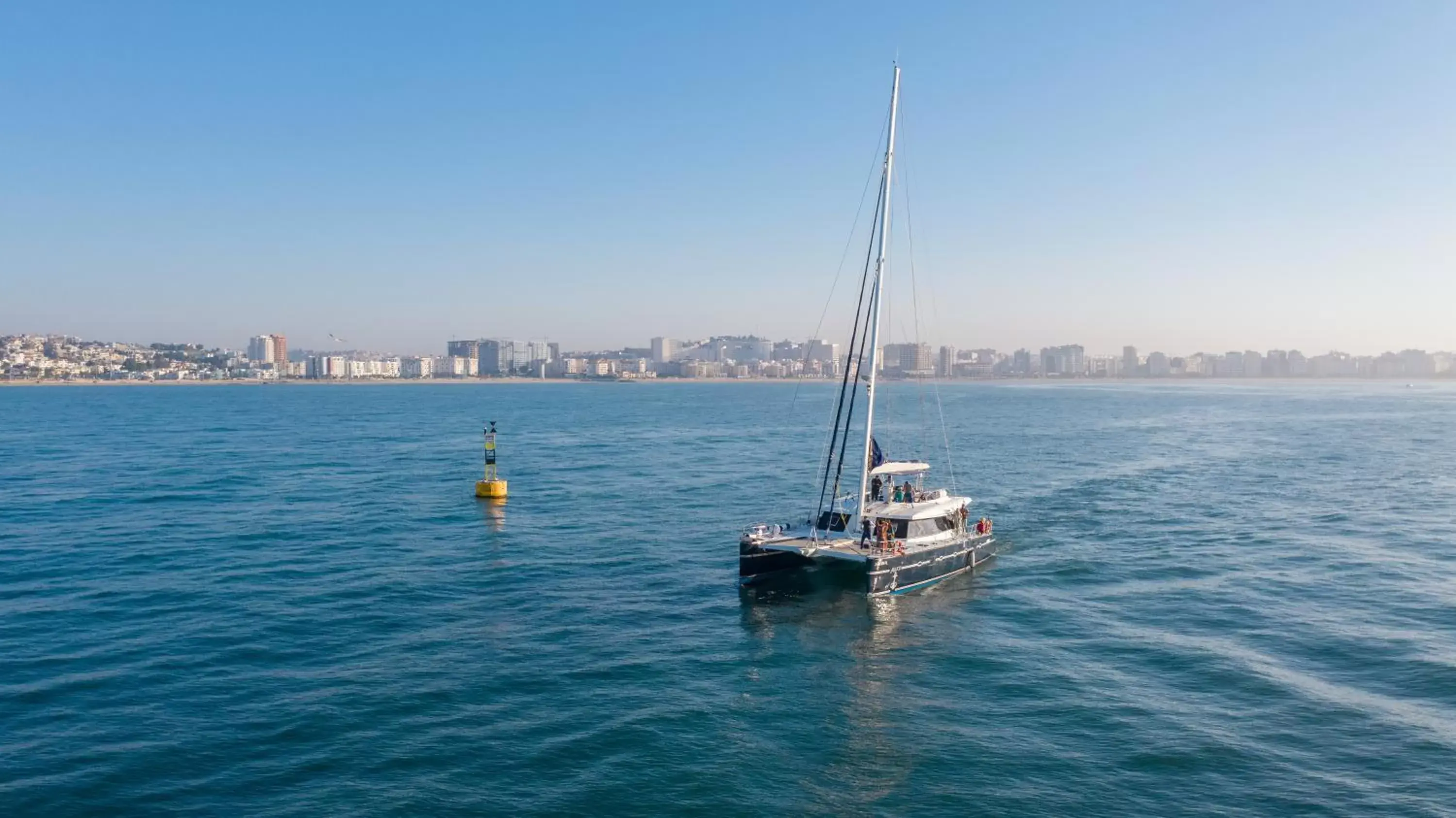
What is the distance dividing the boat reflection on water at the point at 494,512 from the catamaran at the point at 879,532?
1596 cm

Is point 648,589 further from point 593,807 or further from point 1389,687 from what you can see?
point 1389,687

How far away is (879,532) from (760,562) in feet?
16.6

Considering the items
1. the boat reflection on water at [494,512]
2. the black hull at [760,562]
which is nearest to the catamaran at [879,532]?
the black hull at [760,562]

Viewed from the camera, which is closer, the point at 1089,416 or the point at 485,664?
the point at 485,664

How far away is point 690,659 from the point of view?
27062mm

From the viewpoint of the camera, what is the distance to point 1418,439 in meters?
101

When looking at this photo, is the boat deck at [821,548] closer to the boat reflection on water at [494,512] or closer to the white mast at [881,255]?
the white mast at [881,255]

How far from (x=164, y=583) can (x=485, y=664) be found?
17222 millimetres

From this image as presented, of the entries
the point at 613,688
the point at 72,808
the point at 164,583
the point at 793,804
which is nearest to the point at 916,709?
the point at 793,804

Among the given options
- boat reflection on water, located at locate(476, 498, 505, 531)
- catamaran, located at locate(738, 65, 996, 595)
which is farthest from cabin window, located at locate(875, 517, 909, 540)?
boat reflection on water, located at locate(476, 498, 505, 531)

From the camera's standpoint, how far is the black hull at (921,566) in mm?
34125

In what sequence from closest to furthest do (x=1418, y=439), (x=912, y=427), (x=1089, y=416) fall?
(x=1418, y=439) < (x=912, y=427) < (x=1089, y=416)

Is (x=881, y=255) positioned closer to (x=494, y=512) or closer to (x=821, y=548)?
(x=821, y=548)

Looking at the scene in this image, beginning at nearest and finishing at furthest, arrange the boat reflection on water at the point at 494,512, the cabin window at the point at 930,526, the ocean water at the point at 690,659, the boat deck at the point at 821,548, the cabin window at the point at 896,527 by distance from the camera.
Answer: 1. the ocean water at the point at 690,659
2. the boat deck at the point at 821,548
3. the cabin window at the point at 896,527
4. the cabin window at the point at 930,526
5. the boat reflection on water at the point at 494,512
